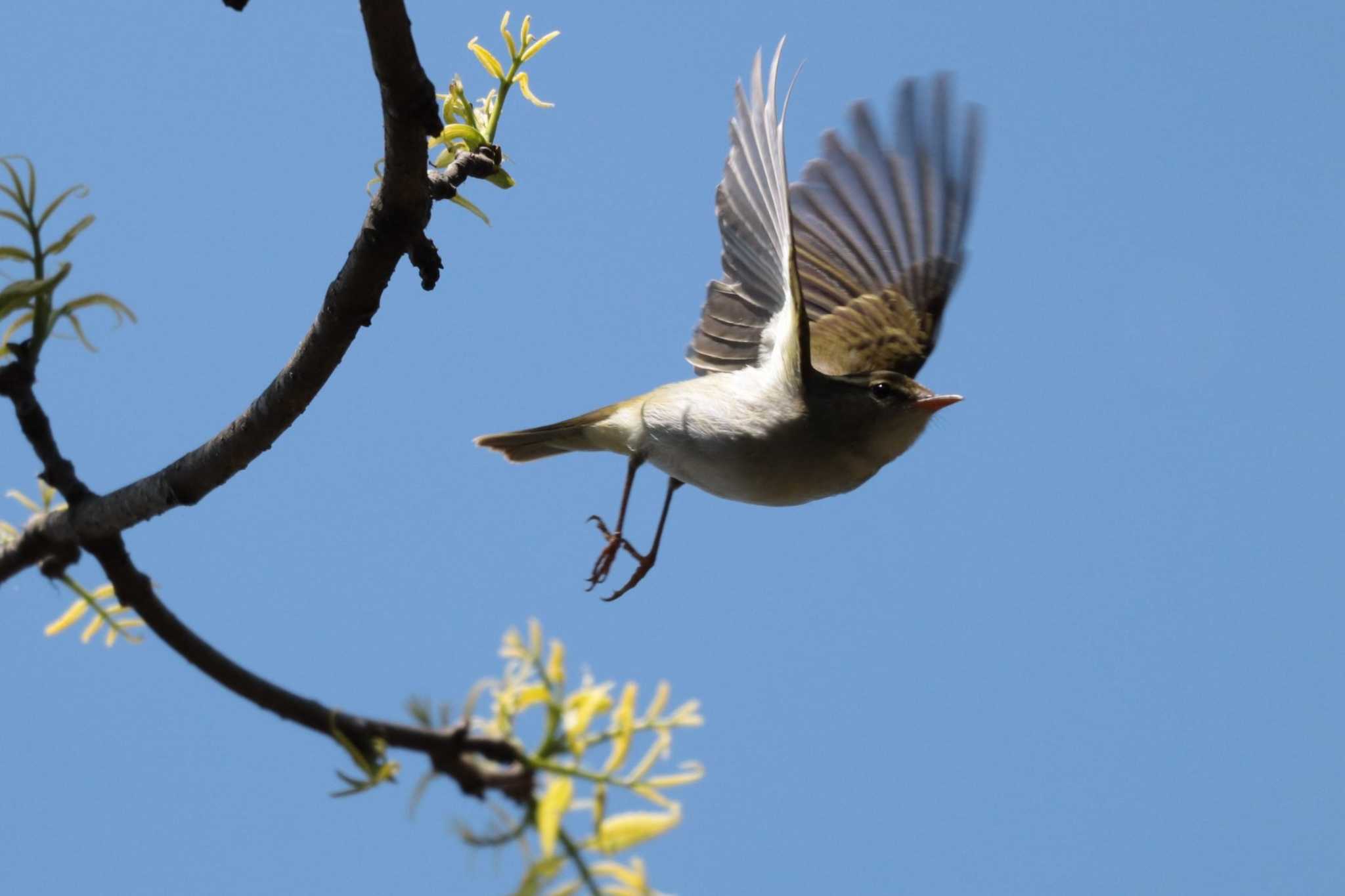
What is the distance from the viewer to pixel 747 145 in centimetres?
300

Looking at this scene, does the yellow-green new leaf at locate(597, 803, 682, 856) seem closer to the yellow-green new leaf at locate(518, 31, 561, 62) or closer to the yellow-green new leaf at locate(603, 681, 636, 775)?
the yellow-green new leaf at locate(603, 681, 636, 775)

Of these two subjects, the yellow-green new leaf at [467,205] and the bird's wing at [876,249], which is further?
the bird's wing at [876,249]

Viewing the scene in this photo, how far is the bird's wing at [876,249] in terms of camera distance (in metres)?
3.89

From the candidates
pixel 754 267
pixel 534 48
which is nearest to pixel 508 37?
pixel 534 48

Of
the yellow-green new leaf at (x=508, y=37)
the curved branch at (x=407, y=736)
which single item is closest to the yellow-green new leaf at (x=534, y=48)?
the yellow-green new leaf at (x=508, y=37)

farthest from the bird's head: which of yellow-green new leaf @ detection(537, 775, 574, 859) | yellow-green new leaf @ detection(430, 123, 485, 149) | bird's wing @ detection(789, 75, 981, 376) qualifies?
yellow-green new leaf @ detection(537, 775, 574, 859)

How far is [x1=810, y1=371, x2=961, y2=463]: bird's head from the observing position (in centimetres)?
318

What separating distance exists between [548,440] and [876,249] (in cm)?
120

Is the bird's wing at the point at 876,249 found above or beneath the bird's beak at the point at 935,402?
above

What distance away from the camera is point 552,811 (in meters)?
1.17

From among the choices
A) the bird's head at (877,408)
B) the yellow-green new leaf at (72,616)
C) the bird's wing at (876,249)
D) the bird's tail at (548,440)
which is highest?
the bird's wing at (876,249)

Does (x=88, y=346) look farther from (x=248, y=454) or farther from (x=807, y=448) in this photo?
(x=807, y=448)

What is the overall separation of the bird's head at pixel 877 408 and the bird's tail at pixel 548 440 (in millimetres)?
716

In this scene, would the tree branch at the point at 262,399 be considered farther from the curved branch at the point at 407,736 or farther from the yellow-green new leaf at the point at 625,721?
the yellow-green new leaf at the point at 625,721
